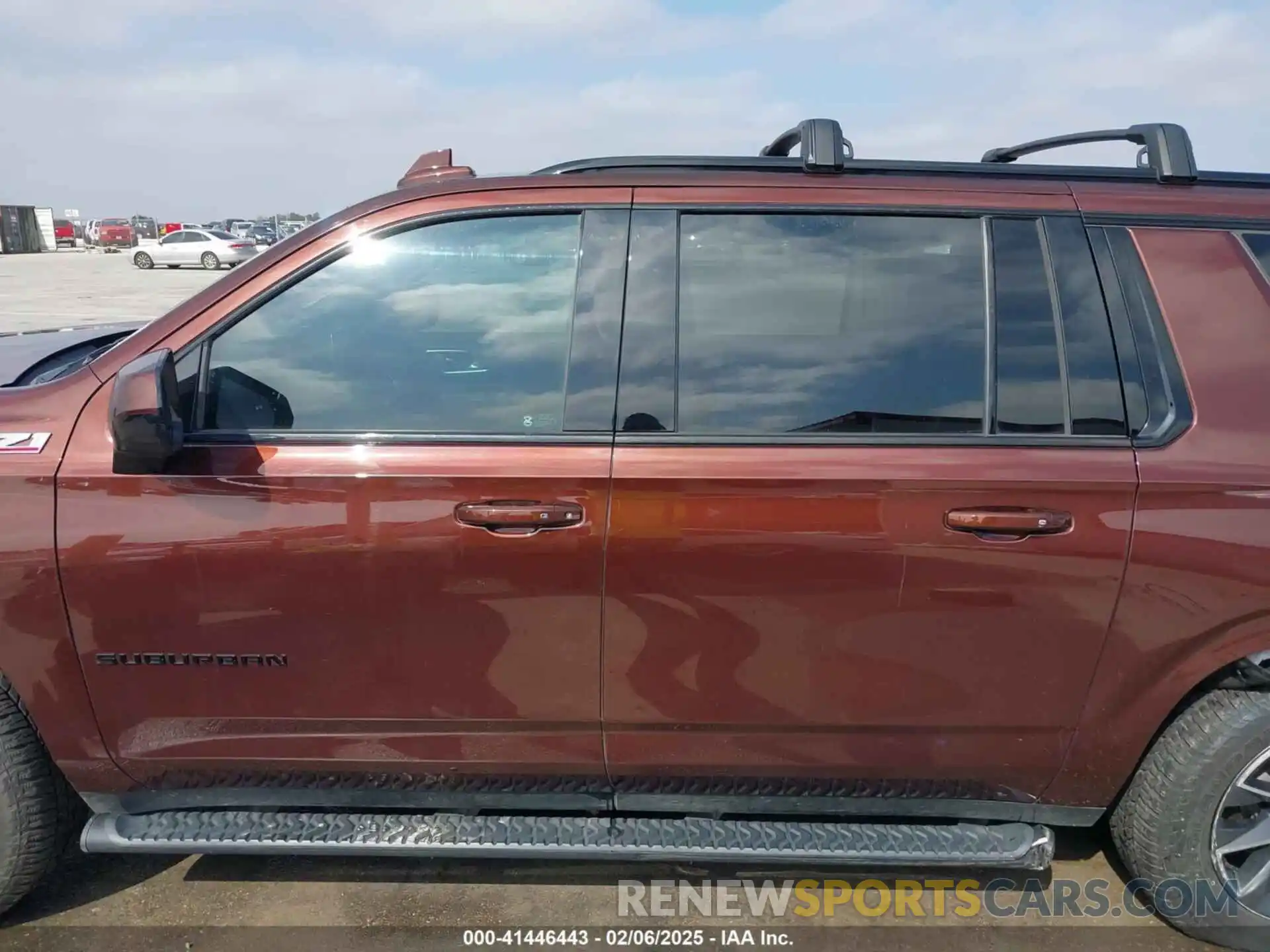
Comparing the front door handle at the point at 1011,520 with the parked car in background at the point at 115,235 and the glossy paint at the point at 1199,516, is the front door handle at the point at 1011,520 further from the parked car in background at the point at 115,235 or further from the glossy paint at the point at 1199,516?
the parked car in background at the point at 115,235

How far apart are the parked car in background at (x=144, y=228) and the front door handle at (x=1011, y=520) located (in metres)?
56.2

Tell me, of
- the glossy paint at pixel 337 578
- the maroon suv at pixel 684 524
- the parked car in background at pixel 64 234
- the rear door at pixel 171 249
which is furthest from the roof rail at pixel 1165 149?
the parked car in background at pixel 64 234

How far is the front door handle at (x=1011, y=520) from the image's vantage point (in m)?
2.16

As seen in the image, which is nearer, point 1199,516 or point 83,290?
point 1199,516

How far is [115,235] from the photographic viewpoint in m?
48.9

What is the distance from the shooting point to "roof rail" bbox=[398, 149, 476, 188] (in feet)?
8.12

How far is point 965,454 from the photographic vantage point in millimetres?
2191

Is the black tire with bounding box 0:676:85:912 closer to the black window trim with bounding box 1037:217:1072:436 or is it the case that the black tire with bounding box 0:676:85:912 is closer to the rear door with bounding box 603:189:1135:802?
the rear door with bounding box 603:189:1135:802

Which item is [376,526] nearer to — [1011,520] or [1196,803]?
[1011,520]

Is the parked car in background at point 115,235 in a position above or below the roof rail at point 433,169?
above

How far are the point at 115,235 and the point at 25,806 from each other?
183 feet

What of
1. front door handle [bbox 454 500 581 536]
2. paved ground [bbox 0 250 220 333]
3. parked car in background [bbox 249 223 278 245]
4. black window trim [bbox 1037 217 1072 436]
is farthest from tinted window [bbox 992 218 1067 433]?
parked car in background [bbox 249 223 278 245]

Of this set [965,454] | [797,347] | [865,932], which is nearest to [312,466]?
[797,347]

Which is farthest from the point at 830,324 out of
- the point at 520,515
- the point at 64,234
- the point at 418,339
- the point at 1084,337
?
the point at 64,234
